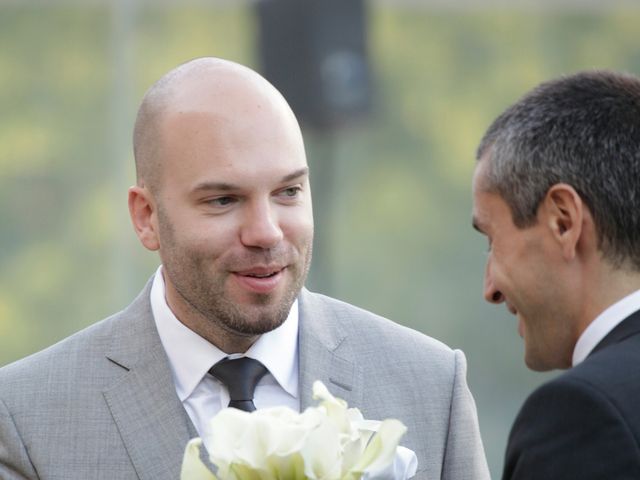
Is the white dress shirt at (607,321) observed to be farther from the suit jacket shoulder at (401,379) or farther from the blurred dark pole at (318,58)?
the blurred dark pole at (318,58)

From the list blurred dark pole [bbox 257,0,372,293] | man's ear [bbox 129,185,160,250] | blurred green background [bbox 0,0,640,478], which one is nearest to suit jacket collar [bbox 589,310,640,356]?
man's ear [bbox 129,185,160,250]

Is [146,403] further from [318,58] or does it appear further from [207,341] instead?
[318,58]

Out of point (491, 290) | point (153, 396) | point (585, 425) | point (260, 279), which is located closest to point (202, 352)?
point (153, 396)

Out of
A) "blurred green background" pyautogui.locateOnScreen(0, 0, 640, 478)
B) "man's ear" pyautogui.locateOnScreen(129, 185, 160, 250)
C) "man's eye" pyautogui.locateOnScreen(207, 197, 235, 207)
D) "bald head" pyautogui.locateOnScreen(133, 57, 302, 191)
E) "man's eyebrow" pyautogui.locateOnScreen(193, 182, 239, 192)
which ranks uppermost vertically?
"bald head" pyautogui.locateOnScreen(133, 57, 302, 191)

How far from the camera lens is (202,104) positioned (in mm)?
3412

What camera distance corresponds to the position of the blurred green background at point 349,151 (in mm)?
8562

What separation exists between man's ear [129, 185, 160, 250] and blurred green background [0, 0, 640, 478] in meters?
5.00

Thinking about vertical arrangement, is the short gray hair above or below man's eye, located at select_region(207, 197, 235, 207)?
above

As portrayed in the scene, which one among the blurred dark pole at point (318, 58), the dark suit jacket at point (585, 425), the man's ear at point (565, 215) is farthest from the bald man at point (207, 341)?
the blurred dark pole at point (318, 58)

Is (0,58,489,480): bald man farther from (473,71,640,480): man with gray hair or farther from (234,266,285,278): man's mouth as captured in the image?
(473,71,640,480): man with gray hair

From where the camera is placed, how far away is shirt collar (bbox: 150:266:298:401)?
11.2 ft

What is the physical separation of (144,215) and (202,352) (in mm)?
398

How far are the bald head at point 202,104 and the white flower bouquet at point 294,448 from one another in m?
0.91

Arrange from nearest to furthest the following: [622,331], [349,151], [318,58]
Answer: [622,331], [318,58], [349,151]
